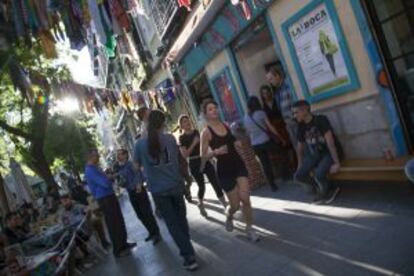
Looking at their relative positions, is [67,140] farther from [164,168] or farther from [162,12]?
[164,168]

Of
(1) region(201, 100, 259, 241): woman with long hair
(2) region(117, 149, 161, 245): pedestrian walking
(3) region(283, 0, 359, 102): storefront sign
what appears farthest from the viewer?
(2) region(117, 149, 161, 245): pedestrian walking

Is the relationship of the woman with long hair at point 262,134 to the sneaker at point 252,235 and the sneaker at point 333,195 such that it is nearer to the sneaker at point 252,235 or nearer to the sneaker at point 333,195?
the sneaker at point 333,195

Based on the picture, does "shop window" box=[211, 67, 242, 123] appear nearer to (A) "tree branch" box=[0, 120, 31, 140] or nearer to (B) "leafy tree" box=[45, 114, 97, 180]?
(A) "tree branch" box=[0, 120, 31, 140]

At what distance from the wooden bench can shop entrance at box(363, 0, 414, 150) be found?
1.82ft

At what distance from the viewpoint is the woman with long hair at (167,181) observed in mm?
5785

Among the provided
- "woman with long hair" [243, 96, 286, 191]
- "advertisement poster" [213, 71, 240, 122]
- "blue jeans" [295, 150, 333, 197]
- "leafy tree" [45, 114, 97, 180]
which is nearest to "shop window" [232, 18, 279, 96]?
"advertisement poster" [213, 71, 240, 122]

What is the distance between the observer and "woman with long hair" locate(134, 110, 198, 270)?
579 centimetres

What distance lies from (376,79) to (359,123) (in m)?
0.89

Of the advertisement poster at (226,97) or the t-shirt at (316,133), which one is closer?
the t-shirt at (316,133)

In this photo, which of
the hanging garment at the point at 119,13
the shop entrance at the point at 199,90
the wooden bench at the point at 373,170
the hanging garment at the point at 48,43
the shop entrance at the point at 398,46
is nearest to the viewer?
the wooden bench at the point at 373,170

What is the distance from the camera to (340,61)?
6918 millimetres

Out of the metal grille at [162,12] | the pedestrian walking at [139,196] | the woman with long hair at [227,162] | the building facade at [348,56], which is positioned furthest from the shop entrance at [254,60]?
the woman with long hair at [227,162]

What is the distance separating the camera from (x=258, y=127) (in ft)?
28.5

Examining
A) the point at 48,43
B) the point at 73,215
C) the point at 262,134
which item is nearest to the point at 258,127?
the point at 262,134
